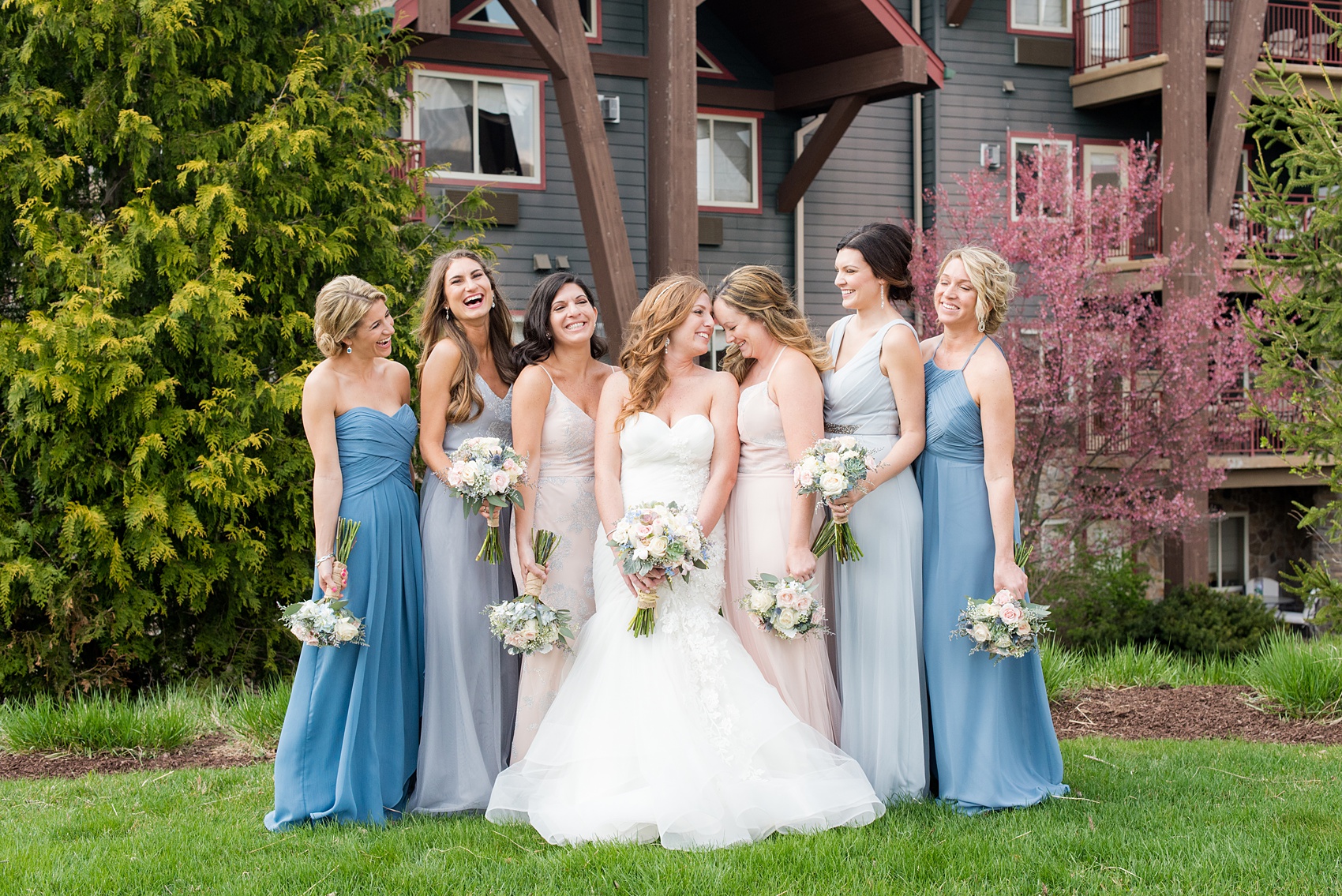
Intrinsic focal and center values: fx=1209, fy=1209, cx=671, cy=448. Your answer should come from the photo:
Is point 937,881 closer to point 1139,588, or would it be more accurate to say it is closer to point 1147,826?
point 1147,826

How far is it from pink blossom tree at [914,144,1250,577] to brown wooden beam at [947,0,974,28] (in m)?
3.30

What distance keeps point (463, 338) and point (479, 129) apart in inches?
413

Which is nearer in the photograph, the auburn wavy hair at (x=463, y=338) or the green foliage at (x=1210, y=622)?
the auburn wavy hair at (x=463, y=338)

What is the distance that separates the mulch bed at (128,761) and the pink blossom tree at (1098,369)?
9.64 meters

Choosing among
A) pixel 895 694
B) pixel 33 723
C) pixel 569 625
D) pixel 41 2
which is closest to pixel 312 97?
pixel 41 2

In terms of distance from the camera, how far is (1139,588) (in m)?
15.1

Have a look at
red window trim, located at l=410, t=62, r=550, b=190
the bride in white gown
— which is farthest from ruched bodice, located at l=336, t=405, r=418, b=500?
red window trim, located at l=410, t=62, r=550, b=190

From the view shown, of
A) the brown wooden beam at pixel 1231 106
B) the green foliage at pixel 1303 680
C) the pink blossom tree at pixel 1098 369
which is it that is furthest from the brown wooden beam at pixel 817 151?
the green foliage at pixel 1303 680

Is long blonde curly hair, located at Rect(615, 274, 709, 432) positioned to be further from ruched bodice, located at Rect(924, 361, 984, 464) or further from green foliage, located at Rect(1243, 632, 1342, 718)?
green foliage, located at Rect(1243, 632, 1342, 718)

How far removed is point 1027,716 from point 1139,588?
10.5m

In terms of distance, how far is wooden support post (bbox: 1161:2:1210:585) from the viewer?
1622 cm

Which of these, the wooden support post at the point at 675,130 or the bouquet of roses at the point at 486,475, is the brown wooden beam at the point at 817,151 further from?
the bouquet of roses at the point at 486,475

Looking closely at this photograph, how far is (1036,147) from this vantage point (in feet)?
59.1

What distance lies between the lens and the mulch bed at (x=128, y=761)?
7.11 meters
